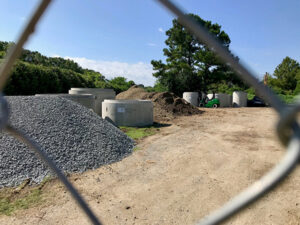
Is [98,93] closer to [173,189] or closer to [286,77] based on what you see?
[173,189]

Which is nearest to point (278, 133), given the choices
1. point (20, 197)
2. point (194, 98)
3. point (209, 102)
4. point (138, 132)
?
point (20, 197)

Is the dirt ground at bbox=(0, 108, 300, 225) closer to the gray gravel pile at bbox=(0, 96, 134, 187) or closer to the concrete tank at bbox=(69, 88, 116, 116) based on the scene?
the gray gravel pile at bbox=(0, 96, 134, 187)

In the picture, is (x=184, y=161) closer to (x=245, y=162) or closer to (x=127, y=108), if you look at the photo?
(x=245, y=162)

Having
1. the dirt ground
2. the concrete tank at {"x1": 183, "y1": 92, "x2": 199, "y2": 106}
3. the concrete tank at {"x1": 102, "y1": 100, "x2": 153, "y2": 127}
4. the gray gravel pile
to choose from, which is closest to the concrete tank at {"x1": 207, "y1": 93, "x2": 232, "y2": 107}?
the concrete tank at {"x1": 183, "y1": 92, "x2": 199, "y2": 106}

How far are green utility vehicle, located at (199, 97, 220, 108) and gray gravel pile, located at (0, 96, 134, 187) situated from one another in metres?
13.8

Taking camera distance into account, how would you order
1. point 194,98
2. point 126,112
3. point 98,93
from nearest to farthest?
point 126,112 < point 98,93 < point 194,98

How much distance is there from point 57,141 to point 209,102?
1574 centimetres

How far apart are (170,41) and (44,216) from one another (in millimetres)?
24712

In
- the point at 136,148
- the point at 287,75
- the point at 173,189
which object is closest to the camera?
the point at 173,189

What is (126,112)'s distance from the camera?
1001 centimetres

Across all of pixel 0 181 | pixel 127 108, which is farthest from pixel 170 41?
pixel 0 181

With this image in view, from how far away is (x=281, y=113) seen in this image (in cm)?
42

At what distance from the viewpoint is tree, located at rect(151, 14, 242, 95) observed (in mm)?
24656

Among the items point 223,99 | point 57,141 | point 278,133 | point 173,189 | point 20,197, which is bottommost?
point 20,197
